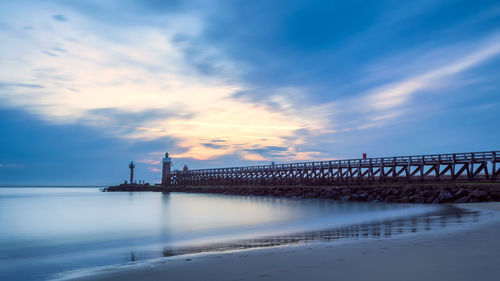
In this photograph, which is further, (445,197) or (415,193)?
(415,193)

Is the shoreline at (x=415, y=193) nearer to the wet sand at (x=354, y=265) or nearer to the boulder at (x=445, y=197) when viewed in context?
the boulder at (x=445, y=197)

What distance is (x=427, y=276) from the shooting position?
3.98 metres

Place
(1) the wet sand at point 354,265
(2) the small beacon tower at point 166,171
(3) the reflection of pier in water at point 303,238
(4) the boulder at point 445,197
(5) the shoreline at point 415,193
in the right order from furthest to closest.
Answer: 1. (2) the small beacon tower at point 166,171
2. (4) the boulder at point 445,197
3. (5) the shoreline at point 415,193
4. (3) the reflection of pier in water at point 303,238
5. (1) the wet sand at point 354,265

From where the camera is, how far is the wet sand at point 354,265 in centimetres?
421

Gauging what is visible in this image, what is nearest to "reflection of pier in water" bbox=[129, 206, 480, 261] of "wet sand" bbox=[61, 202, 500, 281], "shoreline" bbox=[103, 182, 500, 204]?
"wet sand" bbox=[61, 202, 500, 281]

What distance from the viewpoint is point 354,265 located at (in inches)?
191

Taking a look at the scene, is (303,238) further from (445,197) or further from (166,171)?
(166,171)

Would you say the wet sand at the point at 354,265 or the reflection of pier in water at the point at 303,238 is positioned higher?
the wet sand at the point at 354,265

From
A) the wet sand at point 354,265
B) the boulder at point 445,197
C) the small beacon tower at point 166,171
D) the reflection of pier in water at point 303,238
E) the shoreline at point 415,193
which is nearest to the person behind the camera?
the wet sand at point 354,265

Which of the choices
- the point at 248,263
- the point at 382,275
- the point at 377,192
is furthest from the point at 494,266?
the point at 377,192

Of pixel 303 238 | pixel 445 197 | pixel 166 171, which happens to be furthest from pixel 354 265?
pixel 166 171

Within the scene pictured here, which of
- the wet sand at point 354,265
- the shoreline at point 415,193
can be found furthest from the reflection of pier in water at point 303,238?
the shoreline at point 415,193

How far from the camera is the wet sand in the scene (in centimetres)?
421

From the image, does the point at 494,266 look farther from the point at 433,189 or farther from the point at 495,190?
the point at 433,189
